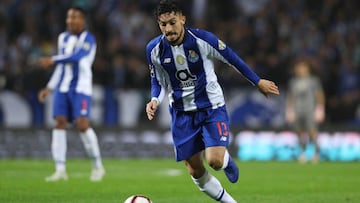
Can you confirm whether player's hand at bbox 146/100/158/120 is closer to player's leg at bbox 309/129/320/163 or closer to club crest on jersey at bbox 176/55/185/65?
club crest on jersey at bbox 176/55/185/65

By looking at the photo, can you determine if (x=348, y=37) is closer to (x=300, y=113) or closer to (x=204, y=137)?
(x=300, y=113)

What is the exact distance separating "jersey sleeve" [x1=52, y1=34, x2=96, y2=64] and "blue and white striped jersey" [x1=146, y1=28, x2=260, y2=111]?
13.3 ft

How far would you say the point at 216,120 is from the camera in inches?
339

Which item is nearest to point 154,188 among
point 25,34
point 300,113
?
point 300,113

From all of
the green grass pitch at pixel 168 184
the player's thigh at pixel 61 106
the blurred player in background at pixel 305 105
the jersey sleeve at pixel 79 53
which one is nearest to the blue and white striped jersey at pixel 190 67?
the green grass pitch at pixel 168 184

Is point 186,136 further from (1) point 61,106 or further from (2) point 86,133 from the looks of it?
(1) point 61,106

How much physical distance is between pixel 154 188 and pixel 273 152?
8.74m

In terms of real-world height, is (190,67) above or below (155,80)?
above

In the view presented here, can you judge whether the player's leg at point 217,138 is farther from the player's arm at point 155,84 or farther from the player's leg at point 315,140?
the player's leg at point 315,140

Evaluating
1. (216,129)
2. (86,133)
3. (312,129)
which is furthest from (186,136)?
(312,129)

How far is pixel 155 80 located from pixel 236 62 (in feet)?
3.00

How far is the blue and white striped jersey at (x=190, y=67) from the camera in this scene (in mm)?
8641

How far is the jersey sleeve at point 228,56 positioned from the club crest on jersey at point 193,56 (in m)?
0.14

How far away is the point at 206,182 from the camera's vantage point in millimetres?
8539
